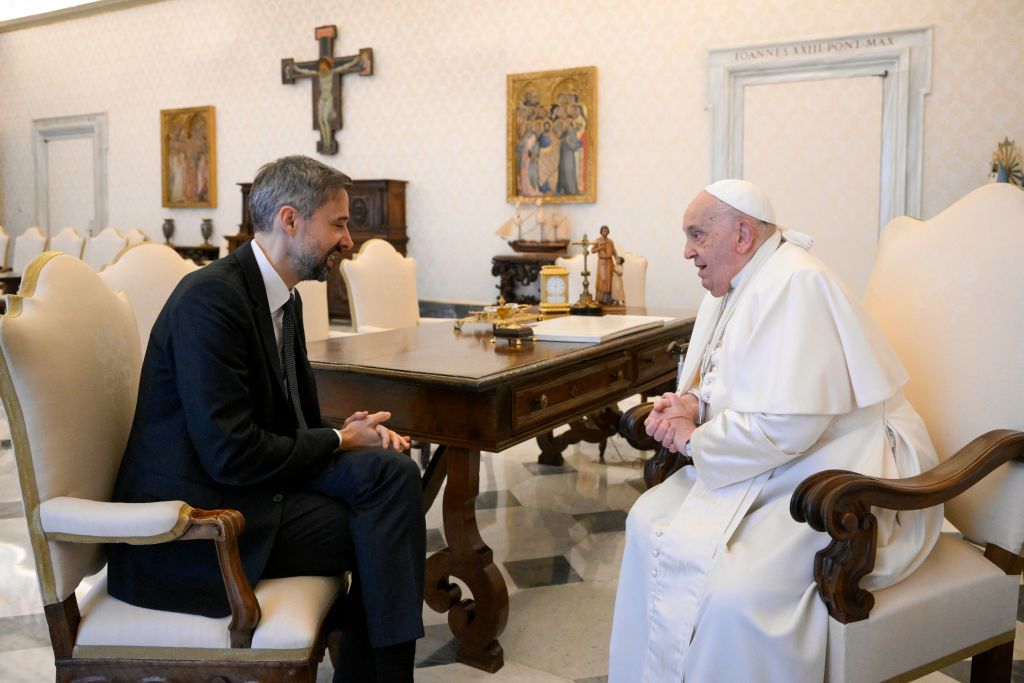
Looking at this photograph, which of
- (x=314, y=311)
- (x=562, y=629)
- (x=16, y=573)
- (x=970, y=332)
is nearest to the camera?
(x=970, y=332)

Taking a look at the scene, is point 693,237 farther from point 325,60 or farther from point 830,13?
point 325,60

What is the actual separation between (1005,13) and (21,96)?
45.1 feet

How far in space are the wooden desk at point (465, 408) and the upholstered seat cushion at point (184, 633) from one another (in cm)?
93

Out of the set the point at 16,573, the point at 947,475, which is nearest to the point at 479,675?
the point at 947,475

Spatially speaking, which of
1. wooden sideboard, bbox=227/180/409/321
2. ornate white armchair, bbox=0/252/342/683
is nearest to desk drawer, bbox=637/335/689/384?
ornate white armchair, bbox=0/252/342/683

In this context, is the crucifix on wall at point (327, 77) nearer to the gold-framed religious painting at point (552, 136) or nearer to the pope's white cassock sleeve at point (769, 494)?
the gold-framed religious painting at point (552, 136)

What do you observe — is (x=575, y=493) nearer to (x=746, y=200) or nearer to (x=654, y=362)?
(x=654, y=362)

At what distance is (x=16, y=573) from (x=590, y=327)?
8.31 ft

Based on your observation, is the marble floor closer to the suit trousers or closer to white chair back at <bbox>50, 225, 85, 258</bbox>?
the suit trousers

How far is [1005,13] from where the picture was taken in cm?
738

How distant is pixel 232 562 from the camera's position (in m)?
1.81

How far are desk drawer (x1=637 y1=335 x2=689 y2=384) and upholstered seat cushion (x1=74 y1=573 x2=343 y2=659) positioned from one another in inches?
84.8

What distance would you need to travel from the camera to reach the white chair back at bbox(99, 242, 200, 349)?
339 cm

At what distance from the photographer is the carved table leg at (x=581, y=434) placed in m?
4.95
